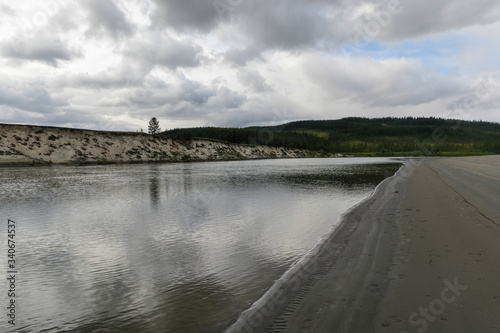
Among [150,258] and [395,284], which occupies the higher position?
[395,284]

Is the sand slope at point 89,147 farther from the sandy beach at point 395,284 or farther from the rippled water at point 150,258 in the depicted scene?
the sandy beach at point 395,284

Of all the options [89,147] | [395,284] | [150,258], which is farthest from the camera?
[89,147]

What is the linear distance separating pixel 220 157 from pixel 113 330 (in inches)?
4587

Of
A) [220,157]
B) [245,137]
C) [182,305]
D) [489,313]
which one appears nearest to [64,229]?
[182,305]

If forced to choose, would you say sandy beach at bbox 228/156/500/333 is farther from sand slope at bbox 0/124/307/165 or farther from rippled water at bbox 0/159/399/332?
sand slope at bbox 0/124/307/165

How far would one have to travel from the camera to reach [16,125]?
76062 millimetres

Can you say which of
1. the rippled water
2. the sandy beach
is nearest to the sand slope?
the rippled water

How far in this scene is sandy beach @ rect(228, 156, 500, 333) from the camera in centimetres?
544

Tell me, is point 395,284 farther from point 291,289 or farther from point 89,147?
point 89,147

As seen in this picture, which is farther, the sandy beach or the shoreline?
the shoreline

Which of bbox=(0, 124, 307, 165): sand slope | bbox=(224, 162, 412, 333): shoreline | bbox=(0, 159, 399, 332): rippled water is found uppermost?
bbox=(0, 124, 307, 165): sand slope

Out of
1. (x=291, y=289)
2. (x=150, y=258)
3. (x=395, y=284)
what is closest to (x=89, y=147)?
(x=150, y=258)

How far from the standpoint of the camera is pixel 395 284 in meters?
7.00

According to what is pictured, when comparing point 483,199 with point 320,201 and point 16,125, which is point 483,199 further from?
point 16,125
